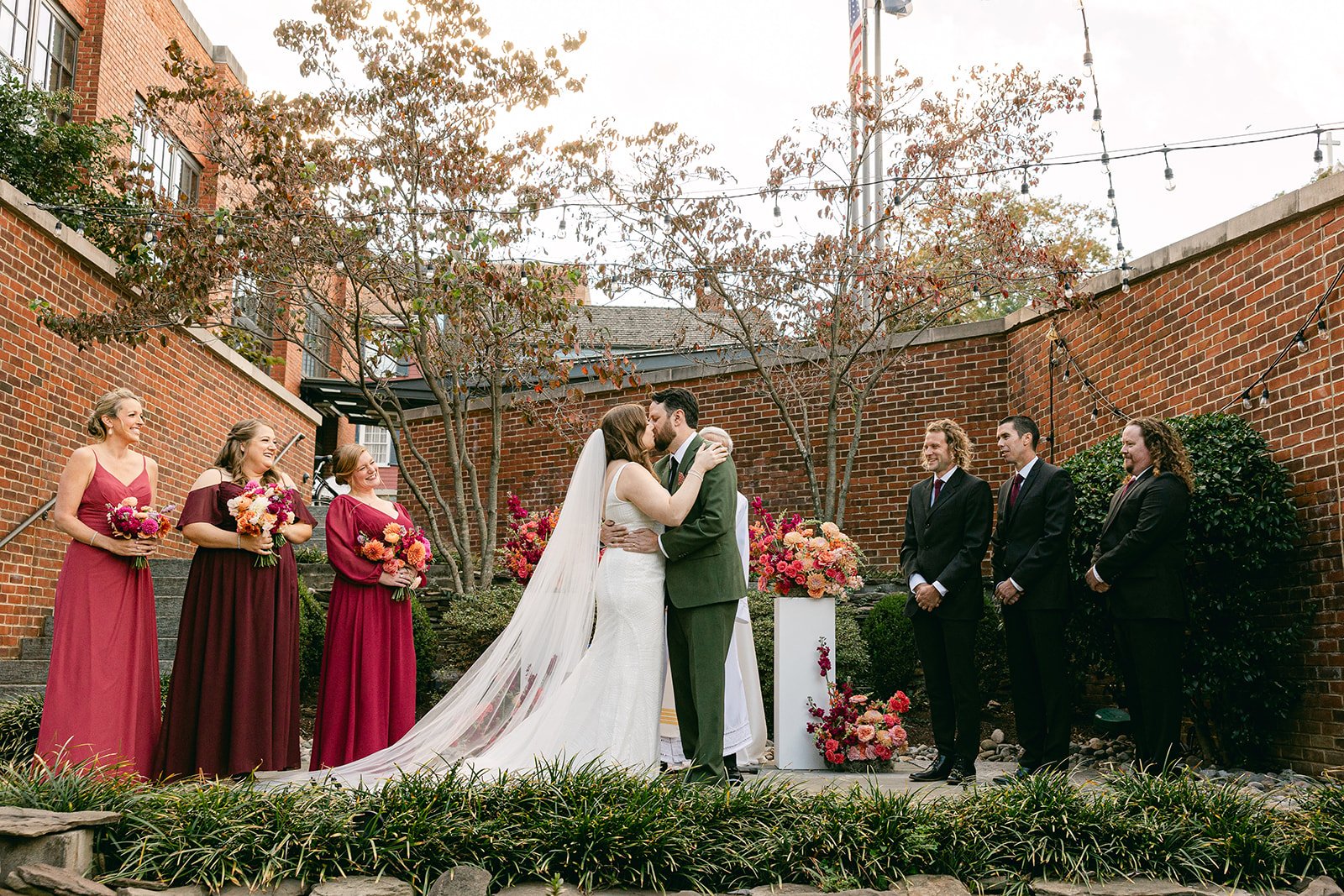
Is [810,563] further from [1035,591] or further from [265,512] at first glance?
[265,512]

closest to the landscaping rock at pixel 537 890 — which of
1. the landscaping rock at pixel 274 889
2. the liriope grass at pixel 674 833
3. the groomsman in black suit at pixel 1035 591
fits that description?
the liriope grass at pixel 674 833

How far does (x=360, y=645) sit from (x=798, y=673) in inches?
112

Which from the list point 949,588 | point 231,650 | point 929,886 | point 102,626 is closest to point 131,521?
point 102,626

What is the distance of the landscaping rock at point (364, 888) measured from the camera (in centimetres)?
368

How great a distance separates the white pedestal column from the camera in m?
7.08

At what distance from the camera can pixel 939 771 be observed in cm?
634

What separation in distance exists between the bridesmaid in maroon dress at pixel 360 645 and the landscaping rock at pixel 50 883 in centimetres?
233

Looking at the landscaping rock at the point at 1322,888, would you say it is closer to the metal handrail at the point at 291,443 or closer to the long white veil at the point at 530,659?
the long white veil at the point at 530,659

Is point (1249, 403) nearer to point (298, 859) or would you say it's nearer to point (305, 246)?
point (298, 859)

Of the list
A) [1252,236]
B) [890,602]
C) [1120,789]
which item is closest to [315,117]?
[890,602]

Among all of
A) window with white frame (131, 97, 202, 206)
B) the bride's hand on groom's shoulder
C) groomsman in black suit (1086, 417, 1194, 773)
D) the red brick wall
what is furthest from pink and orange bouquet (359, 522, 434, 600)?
window with white frame (131, 97, 202, 206)

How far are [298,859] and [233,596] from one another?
2.40 meters

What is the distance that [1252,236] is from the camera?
725 centimetres

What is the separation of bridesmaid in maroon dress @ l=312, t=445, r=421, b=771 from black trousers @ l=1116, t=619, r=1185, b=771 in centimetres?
409
